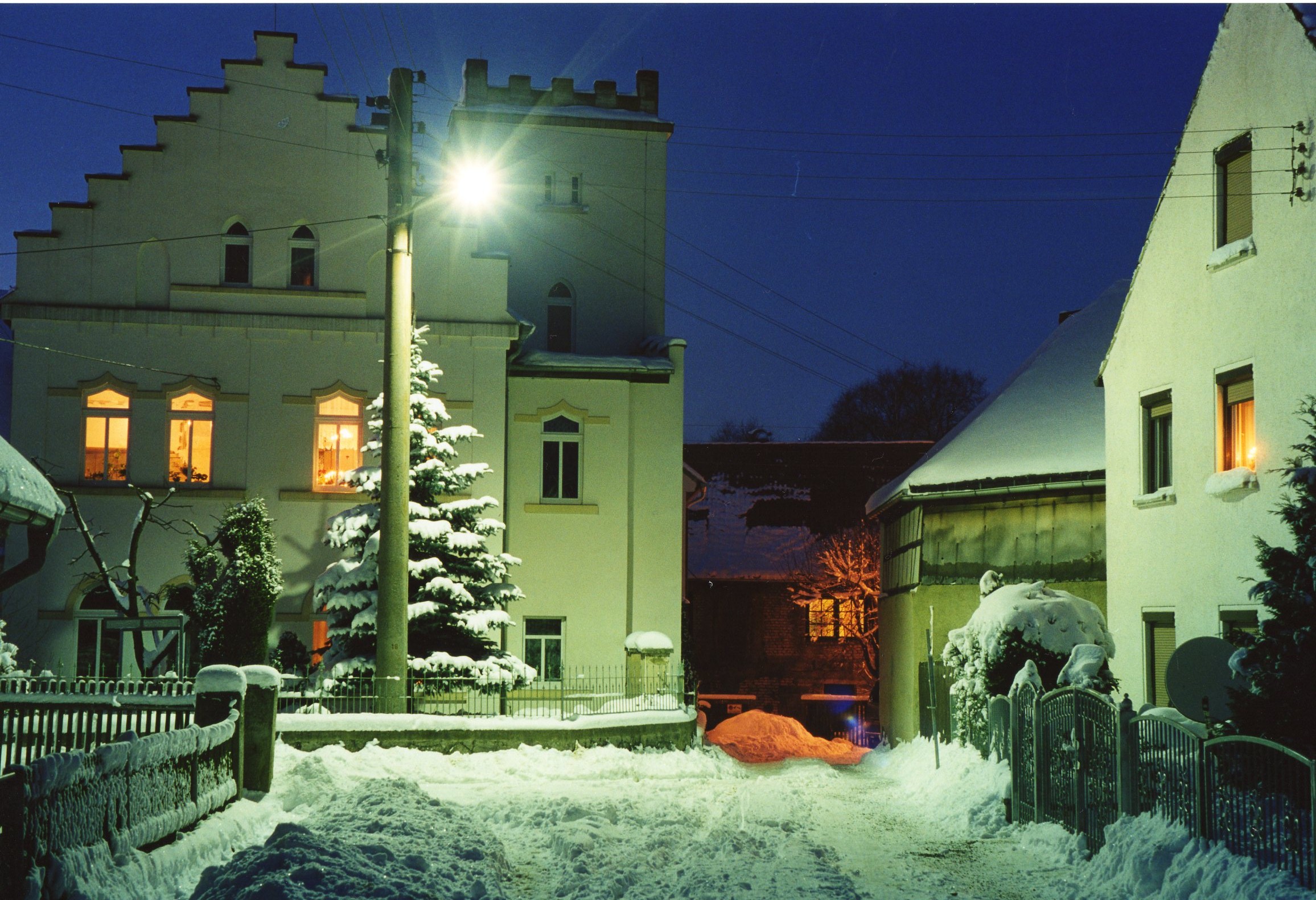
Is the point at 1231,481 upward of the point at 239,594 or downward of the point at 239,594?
upward

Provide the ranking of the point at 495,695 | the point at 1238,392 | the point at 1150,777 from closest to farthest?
the point at 1150,777 < the point at 1238,392 < the point at 495,695

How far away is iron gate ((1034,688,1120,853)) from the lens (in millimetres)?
12102

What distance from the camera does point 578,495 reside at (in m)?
27.9

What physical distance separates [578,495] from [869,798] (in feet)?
38.7

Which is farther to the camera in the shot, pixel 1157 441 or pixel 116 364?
pixel 116 364

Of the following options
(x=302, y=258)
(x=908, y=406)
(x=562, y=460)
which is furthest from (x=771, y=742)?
(x=908, y=406)

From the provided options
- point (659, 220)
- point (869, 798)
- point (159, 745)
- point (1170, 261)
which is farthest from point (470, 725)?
point (659, 220)

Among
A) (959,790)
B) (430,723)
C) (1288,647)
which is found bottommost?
(959,790)

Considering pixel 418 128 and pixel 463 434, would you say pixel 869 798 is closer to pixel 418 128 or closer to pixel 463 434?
pixel 463 434

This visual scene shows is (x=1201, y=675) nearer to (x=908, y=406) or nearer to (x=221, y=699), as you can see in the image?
(x=221, y=699)

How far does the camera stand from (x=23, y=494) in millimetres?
→ 11570

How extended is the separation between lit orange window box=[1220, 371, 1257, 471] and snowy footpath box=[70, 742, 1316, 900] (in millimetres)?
5158

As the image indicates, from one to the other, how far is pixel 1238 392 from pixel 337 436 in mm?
16857

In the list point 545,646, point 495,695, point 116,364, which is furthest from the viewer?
point 545,646
